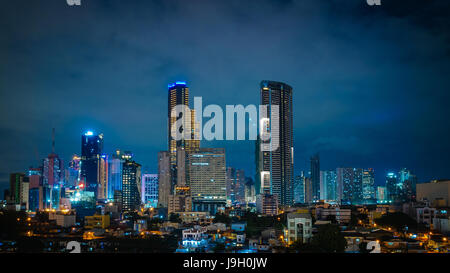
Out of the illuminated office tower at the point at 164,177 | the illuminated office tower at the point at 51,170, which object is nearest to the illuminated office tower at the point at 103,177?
the illuminated office tower at the point at 164,177

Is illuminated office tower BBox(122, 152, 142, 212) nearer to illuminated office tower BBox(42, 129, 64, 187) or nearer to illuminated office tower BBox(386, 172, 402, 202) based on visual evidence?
illuminated office tower BBox(42, 129, 64, 187)

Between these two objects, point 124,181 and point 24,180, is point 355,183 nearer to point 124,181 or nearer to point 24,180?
point 124,181

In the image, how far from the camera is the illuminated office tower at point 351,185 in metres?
28.7

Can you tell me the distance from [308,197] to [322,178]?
261 centimetres

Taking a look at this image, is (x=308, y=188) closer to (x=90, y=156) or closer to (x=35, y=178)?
(x=90, y=156)

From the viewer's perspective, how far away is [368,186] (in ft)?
96.3

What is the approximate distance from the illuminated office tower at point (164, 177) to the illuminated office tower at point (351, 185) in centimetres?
1439

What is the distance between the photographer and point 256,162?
3105cm

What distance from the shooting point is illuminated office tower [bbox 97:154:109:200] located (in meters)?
39.7

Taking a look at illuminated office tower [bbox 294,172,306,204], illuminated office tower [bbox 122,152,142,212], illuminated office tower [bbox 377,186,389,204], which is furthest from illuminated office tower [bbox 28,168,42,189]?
illuminated office tower [bbox 294,172,306,204]

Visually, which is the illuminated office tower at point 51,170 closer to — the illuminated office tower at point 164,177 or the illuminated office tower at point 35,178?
the illuminated office tower at point 35,178
